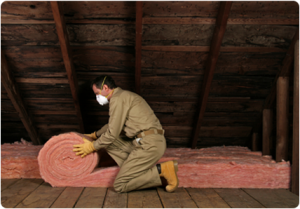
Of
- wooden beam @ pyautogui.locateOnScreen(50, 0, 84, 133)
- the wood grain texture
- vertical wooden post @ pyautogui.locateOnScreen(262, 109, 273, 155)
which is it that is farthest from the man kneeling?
vertical wooden post @ pyautogui.locateOnScreen(262, 109, 273, 155)

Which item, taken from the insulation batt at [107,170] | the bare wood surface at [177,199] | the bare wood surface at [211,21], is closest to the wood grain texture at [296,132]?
the insulation batt at [107,170]

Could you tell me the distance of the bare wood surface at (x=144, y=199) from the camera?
6.97 ft

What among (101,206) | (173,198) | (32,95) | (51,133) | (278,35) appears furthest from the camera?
(51,133)

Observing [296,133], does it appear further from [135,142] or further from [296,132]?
[135,142]

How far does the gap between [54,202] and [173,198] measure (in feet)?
3.78

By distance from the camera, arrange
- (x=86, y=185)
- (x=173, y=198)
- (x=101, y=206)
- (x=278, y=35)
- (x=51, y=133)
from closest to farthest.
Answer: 1. (x=101, y=206)
2. (x=173, y=198)
3. (x=86, y=185)
4. (x=278, y=35)
5. (x=51, y=133)

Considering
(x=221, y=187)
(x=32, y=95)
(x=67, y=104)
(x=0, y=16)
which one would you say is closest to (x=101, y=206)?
(x=221, y=187)

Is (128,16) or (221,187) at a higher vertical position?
(128,16)

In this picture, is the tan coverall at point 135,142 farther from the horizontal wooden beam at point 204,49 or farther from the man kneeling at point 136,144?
the horizontal wooden beam at point 204,49

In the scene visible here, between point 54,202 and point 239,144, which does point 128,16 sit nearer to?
point 54,202

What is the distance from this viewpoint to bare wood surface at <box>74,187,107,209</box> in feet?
6.97

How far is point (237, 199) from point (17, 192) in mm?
2281

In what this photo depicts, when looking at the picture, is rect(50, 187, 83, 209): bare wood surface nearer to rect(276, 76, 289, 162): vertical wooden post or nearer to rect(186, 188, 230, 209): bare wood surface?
rect(186, 188, 230, 209): bare wood surface

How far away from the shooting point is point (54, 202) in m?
2.19
